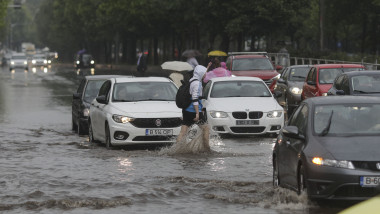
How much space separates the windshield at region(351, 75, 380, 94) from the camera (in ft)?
A: 66.2

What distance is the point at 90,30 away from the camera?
113 metres

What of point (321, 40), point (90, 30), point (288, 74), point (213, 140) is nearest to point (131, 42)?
point (90, 30)

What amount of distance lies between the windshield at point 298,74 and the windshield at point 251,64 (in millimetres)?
2874

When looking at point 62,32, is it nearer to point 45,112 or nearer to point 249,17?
point 249,17

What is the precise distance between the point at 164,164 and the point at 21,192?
3764 millimetres

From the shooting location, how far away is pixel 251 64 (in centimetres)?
3488

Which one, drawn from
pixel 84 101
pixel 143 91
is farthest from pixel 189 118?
pixel 84 101

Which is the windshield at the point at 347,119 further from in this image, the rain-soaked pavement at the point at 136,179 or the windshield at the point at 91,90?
the windshield at the point at 91,90

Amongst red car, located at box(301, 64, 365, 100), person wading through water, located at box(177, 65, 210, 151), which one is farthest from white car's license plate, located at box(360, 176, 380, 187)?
red car, located at box(301, 64, 365, 100)

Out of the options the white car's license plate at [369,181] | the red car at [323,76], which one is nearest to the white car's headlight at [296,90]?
the red car at [323,76]

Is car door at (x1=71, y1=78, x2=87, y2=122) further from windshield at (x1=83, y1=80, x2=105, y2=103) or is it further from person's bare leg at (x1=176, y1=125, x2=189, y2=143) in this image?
person's bare leg at (x1=176, y1=125, x2=189, y2=143)

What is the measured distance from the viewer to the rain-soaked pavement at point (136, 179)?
10.9 m

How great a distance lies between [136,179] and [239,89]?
9.56 meters

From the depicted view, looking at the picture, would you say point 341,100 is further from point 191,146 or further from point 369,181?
point 191,146
